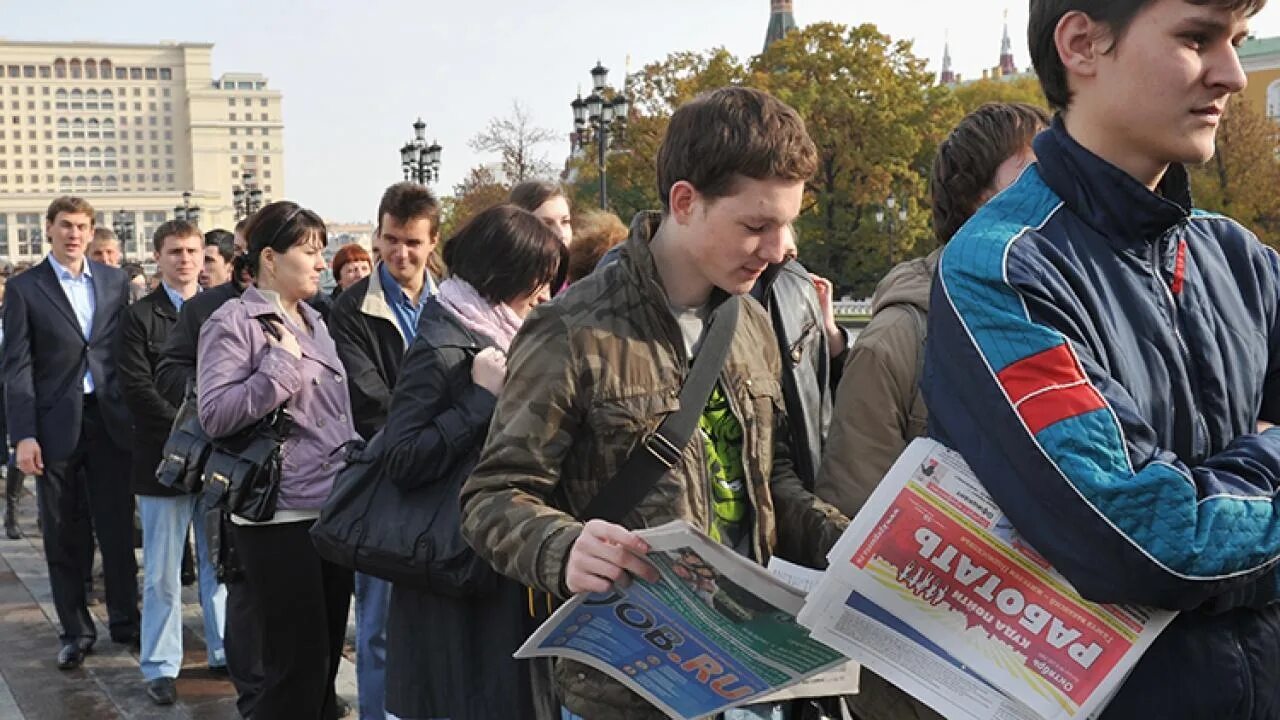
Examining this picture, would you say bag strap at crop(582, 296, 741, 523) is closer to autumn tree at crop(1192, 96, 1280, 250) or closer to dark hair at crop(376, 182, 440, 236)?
dark hair at crop(376, 182, 440, 236)

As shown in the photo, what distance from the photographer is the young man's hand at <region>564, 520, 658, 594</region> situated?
2010 mm

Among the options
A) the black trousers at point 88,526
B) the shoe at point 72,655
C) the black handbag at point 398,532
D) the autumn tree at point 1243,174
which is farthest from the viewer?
the autumn tree at point 1243,174

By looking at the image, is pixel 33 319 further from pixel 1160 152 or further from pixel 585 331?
pixel 1160 152

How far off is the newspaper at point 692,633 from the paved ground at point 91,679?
4003 millimetres

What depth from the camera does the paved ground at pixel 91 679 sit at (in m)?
5.93

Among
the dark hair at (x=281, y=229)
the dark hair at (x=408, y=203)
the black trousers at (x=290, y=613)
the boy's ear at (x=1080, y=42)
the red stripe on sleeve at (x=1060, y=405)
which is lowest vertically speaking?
the black trousers at (x=290, y=613)

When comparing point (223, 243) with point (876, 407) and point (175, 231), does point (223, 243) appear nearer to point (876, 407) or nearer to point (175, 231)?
point (175, 231)

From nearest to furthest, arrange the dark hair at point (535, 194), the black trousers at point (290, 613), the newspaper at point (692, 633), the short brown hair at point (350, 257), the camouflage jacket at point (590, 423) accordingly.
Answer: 1. the newspaper at point (692, 633)
2. the camouflage jacket at point (590, 423)
3. the black trousers at point (290, 613)
4. the dark hair at point (535, 194)
5. the short brown hair at point (350, 257)

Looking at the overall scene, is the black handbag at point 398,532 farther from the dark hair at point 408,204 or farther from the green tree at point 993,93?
the green tree at point 993,93

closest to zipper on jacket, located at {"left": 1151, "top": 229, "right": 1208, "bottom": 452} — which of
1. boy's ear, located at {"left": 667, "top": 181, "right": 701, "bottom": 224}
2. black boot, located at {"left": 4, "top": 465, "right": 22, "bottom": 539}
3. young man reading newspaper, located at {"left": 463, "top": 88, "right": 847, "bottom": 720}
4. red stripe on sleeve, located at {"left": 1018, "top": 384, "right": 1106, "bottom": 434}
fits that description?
red stripe on sleeve, located at {"left": 1018, "top": 384, "right": 1106, "bottom": 434}

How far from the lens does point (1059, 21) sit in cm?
180

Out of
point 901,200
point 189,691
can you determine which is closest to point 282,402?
point 189,691

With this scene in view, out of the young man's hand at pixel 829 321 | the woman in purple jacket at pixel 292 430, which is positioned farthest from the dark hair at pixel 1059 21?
the woman in purple jacket at pixel 292 430

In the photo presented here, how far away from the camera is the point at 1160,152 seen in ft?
5.77
